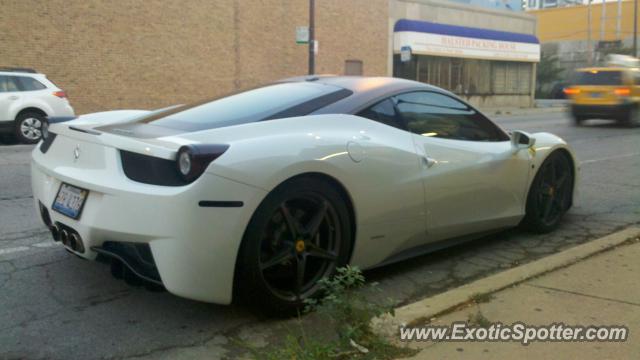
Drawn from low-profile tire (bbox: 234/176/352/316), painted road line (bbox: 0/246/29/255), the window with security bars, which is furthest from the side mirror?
the window with security bars

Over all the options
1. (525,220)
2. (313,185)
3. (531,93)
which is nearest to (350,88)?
(313,185)

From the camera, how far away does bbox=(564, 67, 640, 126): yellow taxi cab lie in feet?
58.7

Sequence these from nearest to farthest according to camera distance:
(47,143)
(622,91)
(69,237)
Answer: (69,237) < (47,143) < (622,91)

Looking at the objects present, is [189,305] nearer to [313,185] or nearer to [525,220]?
[313,185]

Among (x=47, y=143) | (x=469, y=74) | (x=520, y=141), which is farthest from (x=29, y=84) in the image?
(x=469, y=74)

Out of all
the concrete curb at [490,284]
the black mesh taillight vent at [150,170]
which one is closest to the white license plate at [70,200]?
the black mesh taillight vent at [150,170]

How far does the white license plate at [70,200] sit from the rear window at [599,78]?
1762 cm

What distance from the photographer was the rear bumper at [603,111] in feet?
58.7

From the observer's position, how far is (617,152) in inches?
476

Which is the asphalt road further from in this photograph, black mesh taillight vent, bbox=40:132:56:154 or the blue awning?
the blue awning

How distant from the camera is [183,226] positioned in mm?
3092

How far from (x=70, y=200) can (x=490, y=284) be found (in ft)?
8.40

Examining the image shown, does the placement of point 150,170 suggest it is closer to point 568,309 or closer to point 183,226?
point 183,226

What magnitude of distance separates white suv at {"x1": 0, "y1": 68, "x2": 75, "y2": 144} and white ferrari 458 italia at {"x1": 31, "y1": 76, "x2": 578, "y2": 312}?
9311 mm
